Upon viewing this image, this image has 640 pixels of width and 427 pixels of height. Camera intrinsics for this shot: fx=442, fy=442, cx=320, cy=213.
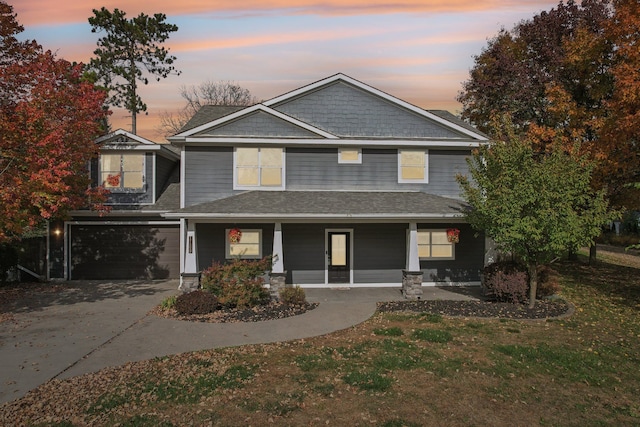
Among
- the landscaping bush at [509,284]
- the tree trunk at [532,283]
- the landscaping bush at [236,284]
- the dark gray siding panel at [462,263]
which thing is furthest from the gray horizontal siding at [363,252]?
the tree trunk at [532,283]

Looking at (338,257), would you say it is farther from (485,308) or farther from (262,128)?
(485,308)

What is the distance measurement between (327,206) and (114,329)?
7.91m

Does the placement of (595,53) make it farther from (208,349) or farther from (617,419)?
(208,349)

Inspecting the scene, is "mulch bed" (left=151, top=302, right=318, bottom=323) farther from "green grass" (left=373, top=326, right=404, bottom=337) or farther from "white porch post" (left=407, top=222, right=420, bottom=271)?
"white porch post" (left=407, top=222, right=420, bottom=271)

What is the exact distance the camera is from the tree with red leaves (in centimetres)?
1276

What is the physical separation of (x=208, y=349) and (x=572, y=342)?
832 centimetres

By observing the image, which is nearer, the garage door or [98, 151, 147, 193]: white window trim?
[98, 151, 147, 193]: white window trim

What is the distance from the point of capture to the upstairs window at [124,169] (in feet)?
61.4

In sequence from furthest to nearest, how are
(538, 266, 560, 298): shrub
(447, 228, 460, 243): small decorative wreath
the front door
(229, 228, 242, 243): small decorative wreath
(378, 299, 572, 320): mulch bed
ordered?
1. the front door
2. (447, 228, 460, 243): small decorative wreath
3. (229, 228, 242, 243): small decorative wreath
4. (538, 266, 560, 298): shrub
5. (378, 299, 572, 320): mulch bed

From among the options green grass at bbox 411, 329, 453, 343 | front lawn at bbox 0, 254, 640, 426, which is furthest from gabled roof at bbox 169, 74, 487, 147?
front lawn at bbox 0, 254, 640, 426

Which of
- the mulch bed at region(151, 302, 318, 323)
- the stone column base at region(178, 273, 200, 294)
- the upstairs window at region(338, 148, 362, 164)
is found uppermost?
the upstairs window at region(338, 148, 362, 164)

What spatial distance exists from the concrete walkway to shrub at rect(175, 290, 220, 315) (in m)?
0.69

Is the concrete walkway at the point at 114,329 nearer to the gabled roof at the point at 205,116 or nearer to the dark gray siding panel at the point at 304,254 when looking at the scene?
the dark gray siding panel at the point at 304,254

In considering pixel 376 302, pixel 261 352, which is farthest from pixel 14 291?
pixel 376 302
